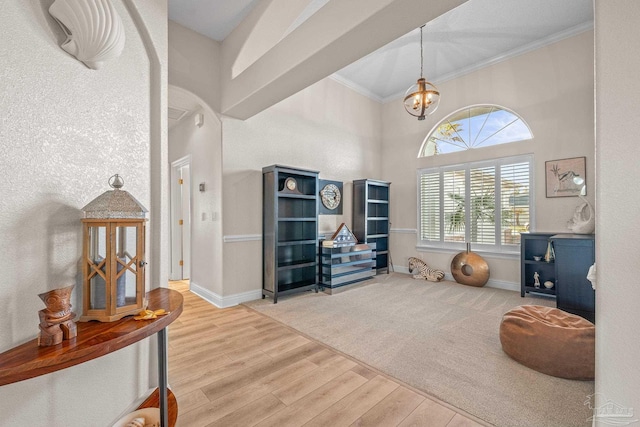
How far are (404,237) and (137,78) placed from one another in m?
5.14

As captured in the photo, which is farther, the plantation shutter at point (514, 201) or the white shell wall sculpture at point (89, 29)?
the plantation shutter at point (514, 201)

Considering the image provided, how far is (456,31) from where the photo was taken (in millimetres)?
3750

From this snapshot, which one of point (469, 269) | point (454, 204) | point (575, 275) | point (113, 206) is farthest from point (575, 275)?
point (113, 206)

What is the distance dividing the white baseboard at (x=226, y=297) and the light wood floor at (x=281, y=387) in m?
0.82

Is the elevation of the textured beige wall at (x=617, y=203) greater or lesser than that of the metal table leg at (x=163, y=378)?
greater

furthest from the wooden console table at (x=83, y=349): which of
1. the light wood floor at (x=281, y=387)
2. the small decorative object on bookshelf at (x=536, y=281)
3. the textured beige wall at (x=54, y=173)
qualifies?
the small decorative object on bookshelf at (x=536, y=281)

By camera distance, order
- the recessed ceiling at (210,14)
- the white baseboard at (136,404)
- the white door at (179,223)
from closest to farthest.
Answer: the white baseboard at (136,404)
the recessed ceiling at (210,14)
the white door at (179,223)

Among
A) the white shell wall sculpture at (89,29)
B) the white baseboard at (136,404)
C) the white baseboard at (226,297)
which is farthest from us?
the white baseboard at (226,297)

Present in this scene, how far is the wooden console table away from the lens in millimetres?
749

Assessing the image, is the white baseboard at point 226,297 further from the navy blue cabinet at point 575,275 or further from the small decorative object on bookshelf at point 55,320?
the navy blue cabinet at point 575,275

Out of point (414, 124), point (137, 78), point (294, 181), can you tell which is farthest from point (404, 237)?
point (137, 78)

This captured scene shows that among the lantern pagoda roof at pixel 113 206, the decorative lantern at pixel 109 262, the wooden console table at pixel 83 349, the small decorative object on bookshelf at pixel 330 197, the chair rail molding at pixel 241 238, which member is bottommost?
the wooden console table at pixel 83 349

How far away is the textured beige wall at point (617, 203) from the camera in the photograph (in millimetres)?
1012

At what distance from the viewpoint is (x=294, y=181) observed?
4113mm
